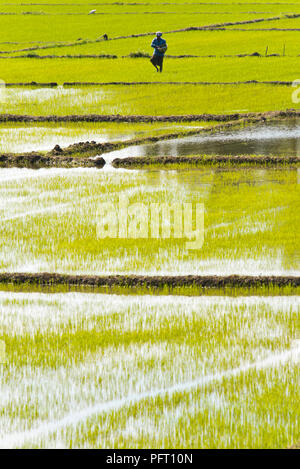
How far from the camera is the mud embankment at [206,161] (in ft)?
33.6

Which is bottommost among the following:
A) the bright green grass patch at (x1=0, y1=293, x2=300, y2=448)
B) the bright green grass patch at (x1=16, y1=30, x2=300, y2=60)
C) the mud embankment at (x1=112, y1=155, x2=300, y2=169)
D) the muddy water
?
the bright green grass patch at (x1=0, y1=293, x2=300, y2=448)

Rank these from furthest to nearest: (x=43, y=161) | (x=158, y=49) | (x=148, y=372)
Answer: (x=158, y=49) → (x=43, y=161) → (x=148, y=372)

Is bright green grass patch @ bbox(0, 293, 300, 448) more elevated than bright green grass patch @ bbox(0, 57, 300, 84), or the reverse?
bright green grass patch @ bbox(0, 57, 300, 84)

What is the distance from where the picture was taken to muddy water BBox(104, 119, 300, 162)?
433 inches

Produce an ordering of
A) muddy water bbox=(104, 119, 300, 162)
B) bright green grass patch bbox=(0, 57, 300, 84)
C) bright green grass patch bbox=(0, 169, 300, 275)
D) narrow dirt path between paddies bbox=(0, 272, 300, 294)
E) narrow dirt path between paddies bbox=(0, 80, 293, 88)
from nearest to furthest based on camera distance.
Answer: narrow dirt path between paddies bbox=(0, 272, 300, 294) → bright green grass patch bbox=(0, 169, 300, 275) → muddy water bbox=(104, 119, 300, 162) → narrow dirt path between paddies bbox=(0, 80, 293, 88) → bright green grass patch bbox=(0, 57, 300, 84)

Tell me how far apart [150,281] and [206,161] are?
4.62 m
